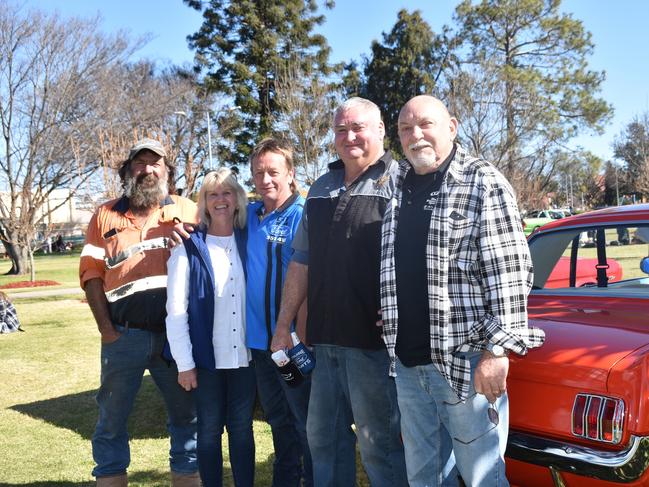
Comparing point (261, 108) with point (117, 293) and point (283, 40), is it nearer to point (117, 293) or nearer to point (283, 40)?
point (283, 40)

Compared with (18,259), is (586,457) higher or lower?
lower

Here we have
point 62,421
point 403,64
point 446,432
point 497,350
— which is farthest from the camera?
point 403,64

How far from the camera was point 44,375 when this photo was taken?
7789 mm

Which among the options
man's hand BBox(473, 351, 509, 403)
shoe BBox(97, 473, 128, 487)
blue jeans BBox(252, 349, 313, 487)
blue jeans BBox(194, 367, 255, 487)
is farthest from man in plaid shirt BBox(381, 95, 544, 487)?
shoe BBox(97, 473, 128, 487)

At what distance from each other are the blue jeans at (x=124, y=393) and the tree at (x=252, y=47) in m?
26.1

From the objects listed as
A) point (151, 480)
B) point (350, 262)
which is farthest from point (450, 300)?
point (151, 480)

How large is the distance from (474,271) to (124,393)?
2.26 m

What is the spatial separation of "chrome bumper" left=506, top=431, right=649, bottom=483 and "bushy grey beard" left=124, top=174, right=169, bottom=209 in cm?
247

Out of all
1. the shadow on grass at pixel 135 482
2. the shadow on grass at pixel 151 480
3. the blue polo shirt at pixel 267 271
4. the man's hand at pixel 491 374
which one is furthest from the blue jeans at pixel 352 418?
the shadow on grass at pixel 135 482

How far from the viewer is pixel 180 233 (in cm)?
338

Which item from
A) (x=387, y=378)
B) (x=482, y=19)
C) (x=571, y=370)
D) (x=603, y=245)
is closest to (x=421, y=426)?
(x=387, y=378)

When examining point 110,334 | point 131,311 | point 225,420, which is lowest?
point 225,420

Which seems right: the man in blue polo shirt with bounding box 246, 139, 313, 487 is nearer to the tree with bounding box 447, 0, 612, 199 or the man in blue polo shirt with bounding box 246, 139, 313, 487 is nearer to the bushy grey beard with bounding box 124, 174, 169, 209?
the bushy grey beard with bounding box 124, 174, 169, 209

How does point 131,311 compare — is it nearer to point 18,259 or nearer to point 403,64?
point 18,259
